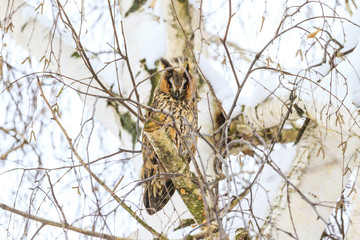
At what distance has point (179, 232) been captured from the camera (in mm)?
1974

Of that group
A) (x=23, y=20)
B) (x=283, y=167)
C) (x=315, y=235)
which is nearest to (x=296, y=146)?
(x=283, y=167)

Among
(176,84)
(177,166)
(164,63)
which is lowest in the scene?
(177,166)

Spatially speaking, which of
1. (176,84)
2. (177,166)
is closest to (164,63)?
(176,84)

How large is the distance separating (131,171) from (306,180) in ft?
3.26

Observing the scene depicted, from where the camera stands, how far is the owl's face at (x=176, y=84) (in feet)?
7.97

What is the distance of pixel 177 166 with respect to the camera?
1456 millimetres

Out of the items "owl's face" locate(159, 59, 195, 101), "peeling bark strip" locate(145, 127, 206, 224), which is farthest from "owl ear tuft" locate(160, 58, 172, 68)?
"peeling bark strip" locate(145, 127, 206, 224)

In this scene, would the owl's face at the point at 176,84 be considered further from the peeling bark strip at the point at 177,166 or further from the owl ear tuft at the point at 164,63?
the peeling bark strip at the point at 177,166

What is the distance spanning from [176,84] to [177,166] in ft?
3.34

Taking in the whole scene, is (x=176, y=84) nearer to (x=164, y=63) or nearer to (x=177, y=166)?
(x=164, y=63)

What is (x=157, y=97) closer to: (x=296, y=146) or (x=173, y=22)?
(x=173, y=22)

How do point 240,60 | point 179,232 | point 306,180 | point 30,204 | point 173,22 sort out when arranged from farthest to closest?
point 240,60, point 173,22, point 306,180, point 179,232, point 30,204

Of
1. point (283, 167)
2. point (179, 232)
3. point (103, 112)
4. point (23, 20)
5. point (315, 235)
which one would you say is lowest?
point (315, 235)

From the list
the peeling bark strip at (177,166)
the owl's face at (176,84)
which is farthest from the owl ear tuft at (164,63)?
the peeling bark strip at (177,166)
